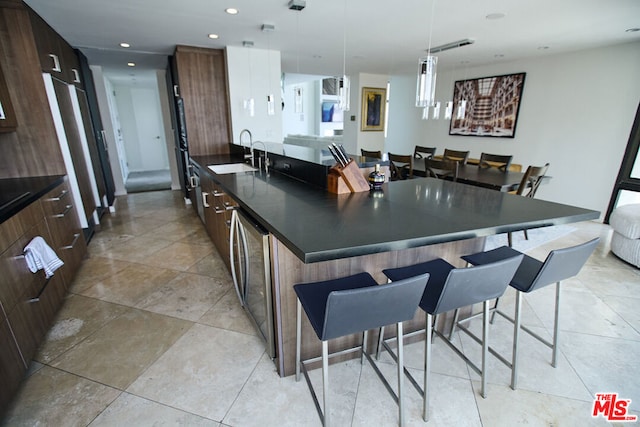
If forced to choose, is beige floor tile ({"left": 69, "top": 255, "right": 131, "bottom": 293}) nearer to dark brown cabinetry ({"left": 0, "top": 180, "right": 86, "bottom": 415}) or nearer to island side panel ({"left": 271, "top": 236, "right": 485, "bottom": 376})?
dark brown cabinetry ({"left": 0, "top": 180, "right": 86, "bottom": 415})

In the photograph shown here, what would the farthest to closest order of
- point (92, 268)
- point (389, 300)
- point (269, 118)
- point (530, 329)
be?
point (269, 118)
point (92, 268)
point (530, 329)
point (389, 300)

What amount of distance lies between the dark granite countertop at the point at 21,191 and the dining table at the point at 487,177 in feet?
12.3

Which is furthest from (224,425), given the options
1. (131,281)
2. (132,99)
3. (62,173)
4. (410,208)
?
(132,99)

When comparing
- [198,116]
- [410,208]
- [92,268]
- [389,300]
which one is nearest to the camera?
[389,300]

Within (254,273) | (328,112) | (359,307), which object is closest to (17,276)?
(254,273)

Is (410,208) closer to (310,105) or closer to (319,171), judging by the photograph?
(319,171)

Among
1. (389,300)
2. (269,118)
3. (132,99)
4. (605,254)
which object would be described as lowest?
(605,254)

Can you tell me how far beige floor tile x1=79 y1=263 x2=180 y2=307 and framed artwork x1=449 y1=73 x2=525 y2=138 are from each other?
16.2 ft

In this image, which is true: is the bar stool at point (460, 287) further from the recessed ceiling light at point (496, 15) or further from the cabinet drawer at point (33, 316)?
the recessed ceiling light at point (496, 15)

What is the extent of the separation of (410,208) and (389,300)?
0.68 meters

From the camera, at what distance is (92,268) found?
3018 millimetres

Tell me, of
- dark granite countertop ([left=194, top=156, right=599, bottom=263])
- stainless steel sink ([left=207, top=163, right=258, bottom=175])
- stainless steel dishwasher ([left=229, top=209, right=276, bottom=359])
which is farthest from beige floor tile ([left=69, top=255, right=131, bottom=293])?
dark granite countertop ([left=194, top=156, right=599, bottom=263])

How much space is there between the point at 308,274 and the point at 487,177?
2.78 m

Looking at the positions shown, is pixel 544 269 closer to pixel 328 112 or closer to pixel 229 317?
pixel 229 317
